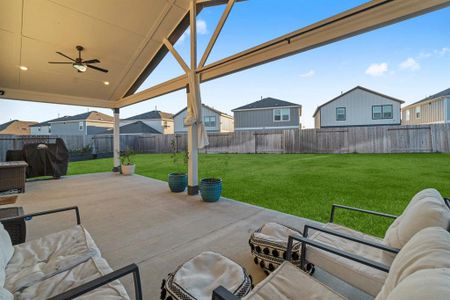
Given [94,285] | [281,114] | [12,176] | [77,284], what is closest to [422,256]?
[94,285]

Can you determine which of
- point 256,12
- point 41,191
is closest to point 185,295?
point 256,12

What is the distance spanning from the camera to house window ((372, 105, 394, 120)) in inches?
585

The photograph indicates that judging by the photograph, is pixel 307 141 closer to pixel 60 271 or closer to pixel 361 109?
pixel 361 109

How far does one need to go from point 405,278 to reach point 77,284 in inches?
68.9

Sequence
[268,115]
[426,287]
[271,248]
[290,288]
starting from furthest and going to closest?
[268,115] < [271,248] < [290,288] < [426,287]

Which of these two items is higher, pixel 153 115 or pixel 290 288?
pixel 153 115

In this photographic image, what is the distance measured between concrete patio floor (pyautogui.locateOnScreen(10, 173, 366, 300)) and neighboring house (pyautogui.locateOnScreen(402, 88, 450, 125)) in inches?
651

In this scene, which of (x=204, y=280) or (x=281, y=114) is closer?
(x=204, y=280)

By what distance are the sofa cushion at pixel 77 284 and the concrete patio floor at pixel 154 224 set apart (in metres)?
0.61

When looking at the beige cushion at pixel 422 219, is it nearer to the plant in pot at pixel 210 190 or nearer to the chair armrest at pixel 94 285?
the chair armrest at pixel 94 285

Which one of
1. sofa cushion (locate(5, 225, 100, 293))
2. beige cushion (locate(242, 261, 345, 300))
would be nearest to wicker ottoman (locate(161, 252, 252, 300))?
beige cushion (locate(242, 261, 345, 300))

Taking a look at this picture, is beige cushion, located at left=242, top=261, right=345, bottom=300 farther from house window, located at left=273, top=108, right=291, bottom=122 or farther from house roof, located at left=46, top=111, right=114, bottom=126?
house roof, located at left=46, top=111, right=114, bottom=126

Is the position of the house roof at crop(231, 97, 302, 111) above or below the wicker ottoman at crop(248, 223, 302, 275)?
above

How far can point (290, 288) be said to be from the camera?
1.35 m
